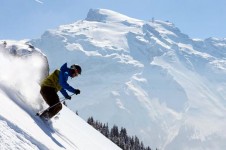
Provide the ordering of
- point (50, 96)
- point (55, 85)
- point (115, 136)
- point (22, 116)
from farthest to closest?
point (115, 136) → point (55, 85) → point (50, 96) → point (22, 116)

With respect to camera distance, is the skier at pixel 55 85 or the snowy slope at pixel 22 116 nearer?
the snowy slope at pixel 22 116

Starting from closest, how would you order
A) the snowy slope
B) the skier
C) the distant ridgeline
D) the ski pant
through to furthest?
the snowy slope, the skier, the ski pant, the distant ridgeline

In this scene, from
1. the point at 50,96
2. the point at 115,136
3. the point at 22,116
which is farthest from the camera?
the point at 115,136

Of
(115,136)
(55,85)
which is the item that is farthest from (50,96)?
(115,136)

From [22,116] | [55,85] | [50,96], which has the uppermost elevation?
[22,116]

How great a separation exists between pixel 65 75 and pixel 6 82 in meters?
1.87

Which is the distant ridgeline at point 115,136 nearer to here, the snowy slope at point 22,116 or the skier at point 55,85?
the snowy slope at point 22,116

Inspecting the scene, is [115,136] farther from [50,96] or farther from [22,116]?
[22,116]

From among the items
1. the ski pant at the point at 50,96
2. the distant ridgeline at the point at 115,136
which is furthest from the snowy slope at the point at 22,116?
the distant ridgeline at the point at 115,136

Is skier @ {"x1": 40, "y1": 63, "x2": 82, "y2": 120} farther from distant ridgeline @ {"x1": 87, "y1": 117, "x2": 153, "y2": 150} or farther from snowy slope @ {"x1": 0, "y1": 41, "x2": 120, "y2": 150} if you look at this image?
distant ridgeline @ {"x1": 87, "y1": 117, "x2": 153, "y2": 150}

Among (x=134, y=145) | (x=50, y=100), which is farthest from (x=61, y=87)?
(x=134, y=145)

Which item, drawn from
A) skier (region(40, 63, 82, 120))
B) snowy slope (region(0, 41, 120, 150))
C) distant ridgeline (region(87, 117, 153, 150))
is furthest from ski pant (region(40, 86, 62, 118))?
distant ridgeline (region(87, 117, 153, 150))

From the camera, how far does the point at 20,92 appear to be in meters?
15.9

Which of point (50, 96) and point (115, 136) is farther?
point (115, 136)
